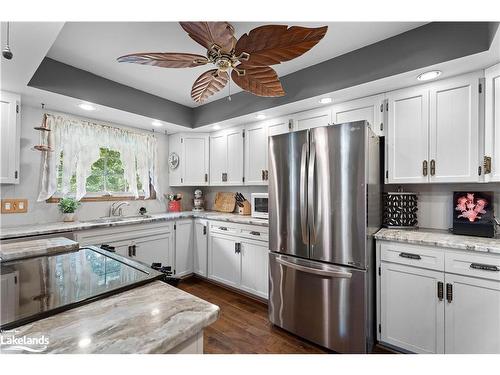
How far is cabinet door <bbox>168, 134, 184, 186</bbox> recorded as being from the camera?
12.0ft

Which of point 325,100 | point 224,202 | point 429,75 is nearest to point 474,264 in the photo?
point 429,75

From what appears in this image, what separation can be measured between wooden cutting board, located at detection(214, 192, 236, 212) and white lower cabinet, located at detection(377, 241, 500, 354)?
7.14ft

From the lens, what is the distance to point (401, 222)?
212 centimetres

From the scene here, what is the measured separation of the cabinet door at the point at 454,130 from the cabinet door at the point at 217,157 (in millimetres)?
2388

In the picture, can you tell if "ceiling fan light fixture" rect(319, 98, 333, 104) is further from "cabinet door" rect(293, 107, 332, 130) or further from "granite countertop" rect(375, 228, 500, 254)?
"granite countertop" rect(375, 228, 500, 254)

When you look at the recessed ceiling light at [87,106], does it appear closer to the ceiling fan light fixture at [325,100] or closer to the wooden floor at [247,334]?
the ceiling fan light fixture at [325,100]

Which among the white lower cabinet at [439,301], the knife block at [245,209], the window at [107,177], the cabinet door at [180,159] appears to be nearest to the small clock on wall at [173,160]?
the cabinet door at [180,159]

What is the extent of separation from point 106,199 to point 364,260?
10.1 feet

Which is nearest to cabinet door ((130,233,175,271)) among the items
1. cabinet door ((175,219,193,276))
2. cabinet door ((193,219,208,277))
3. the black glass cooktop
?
cabinet door ((175,219,193,276))

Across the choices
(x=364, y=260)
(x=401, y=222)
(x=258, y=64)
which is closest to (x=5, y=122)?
(x=258, y=64)

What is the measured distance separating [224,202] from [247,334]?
196 centimetres

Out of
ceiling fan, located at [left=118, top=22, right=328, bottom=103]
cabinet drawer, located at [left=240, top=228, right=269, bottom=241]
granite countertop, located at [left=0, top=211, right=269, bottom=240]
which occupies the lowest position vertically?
cabinet drawer, located at [left=240, top=228, right=269, bottom=241]
